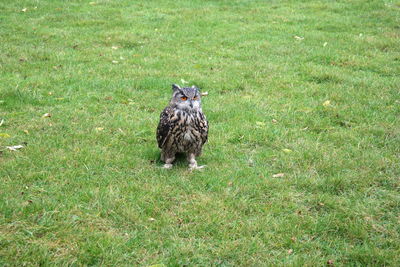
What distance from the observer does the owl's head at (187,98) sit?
5.70m

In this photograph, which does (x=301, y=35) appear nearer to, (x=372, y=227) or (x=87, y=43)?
(x=87, y=43)

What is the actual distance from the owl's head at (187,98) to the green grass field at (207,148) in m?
0.83

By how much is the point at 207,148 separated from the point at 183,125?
936 millimetres

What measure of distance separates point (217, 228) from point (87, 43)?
8.26m

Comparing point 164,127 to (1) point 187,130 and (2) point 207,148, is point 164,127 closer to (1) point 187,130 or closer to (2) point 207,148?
(1) point 187,130

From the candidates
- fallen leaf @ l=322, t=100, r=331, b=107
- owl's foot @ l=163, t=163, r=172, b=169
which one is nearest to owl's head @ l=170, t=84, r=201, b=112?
owl's foot @ l=163, t=163, r=172, b=169

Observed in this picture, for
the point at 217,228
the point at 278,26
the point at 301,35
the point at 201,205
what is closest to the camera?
the point at 217,228

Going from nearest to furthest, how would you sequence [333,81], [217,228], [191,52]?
[217,228] < [333,81] < [191,52]

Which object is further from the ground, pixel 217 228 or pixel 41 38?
pixel 41 38

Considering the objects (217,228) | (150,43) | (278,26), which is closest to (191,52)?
(150,43)

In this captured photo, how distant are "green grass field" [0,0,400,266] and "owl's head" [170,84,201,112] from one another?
83 cm

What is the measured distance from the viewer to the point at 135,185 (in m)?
5.48

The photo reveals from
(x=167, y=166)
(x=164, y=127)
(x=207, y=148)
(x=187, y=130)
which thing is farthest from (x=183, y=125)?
(x=207, y=148)

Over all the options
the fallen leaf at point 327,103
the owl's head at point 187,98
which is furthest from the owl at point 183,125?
the fallen leaf at point 327,103
